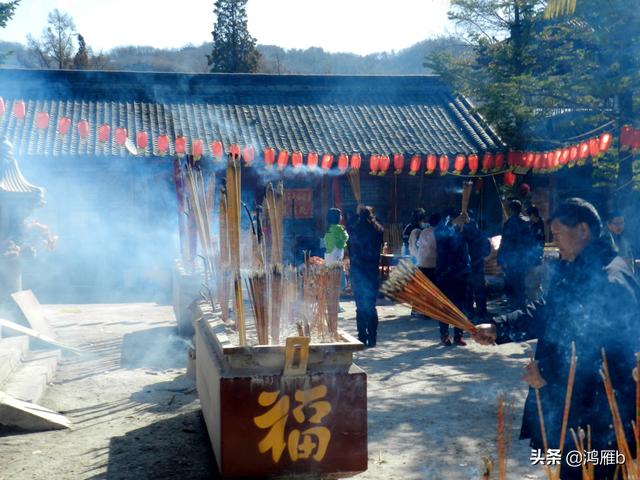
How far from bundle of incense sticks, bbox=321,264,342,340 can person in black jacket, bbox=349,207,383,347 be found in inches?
120

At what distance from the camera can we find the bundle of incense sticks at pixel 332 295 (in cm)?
446

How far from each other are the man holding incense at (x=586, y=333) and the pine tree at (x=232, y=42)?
3140 cm

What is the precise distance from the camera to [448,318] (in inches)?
128

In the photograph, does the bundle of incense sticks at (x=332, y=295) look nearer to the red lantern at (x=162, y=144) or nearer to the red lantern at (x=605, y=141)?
the red lantern at (x=605, y=141)

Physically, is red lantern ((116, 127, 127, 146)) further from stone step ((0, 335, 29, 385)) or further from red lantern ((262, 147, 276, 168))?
stone step ((0, 335, 29, 385))

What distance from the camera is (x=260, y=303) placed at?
161 inches

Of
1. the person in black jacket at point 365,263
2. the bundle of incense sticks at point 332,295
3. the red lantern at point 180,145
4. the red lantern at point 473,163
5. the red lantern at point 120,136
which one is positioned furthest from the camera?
the red lantern at point 473,163

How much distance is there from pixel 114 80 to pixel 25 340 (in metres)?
11.1

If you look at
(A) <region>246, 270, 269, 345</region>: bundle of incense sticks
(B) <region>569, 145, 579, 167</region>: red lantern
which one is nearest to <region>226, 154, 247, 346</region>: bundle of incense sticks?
(A) <region>246, 270, 269, 345</region>: bundle of incense sticks

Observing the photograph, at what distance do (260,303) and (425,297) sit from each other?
1160 millimetres

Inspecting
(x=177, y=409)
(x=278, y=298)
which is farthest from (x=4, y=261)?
(x=278, y=298)

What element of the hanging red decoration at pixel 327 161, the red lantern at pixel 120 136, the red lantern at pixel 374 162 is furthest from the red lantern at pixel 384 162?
the red lantern at pixel 120 136

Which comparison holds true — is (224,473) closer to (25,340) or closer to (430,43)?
(25,340)

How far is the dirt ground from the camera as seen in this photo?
4293 mm
